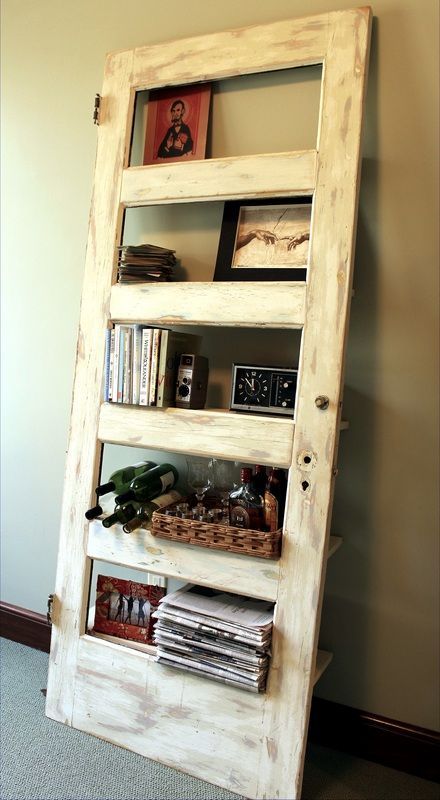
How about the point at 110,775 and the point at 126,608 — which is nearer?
the point at 110,775

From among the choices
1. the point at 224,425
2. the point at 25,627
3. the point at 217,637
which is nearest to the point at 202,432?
the point at 224,425

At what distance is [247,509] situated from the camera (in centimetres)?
171

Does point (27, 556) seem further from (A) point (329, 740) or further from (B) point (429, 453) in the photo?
(B) point (429, 453)

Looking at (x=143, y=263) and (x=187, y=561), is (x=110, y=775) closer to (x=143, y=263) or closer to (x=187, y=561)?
(x=187, y=561)

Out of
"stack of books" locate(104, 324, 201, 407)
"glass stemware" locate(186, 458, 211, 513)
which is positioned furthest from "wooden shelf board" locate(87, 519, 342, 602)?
"stack of books" locate(104, 324, 201, 407)

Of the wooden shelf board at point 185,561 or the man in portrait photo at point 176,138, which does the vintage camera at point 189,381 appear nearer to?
the wooden shelf board at point 185,561

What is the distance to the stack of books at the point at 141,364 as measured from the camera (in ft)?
5.88

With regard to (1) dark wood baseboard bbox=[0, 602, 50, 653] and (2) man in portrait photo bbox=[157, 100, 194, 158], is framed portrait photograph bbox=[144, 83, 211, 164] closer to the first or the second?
(2) man in portrait photo bbox=[157, 100, 194, 158]

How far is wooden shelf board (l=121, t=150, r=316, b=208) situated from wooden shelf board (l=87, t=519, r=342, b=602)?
3.30ft

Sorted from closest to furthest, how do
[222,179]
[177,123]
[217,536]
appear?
[217,536] < [222,179] < [177,123]

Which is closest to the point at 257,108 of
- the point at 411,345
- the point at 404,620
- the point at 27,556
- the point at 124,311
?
the point at 124,311

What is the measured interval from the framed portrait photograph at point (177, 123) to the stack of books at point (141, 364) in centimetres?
58

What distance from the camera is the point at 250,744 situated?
65.8 inches

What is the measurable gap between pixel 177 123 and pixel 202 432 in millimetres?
Answer: 1021
